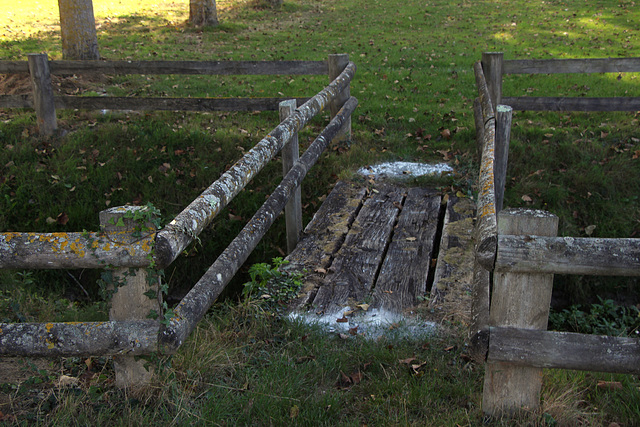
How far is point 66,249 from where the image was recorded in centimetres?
239

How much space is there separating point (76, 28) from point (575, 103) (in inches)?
369

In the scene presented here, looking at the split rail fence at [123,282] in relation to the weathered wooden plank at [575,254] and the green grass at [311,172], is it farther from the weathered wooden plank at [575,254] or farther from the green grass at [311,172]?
the weathered wooden plank at [575,254]

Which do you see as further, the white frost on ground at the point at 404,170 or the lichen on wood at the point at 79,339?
the white frost on ground at the point at 404,170

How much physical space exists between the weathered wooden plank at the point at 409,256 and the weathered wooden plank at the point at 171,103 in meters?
2.68

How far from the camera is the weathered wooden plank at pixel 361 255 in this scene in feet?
13.6

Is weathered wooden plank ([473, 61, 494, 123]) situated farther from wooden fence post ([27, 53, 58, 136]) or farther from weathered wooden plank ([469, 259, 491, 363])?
wooden fence post ([27, 53, 58, 136])

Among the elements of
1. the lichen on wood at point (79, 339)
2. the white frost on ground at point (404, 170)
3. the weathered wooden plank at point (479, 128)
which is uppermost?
the weathered wooden plank at point (479, 128)

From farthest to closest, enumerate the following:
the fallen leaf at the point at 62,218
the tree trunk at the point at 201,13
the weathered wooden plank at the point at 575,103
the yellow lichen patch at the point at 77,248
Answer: the tree trunk at the point at 201,13 → the weathered wooden plank at the point at 575,103 → the fallen leaf at the point at 62,218 → the yellow lichen patch at the point at 77,248

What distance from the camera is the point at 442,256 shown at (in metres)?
4.80

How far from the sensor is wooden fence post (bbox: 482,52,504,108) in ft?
20.8

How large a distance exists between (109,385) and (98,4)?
20.2 meters

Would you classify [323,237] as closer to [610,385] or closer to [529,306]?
[610,385]

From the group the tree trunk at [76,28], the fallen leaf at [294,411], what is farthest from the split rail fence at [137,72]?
the fallen leaf at [294,411]

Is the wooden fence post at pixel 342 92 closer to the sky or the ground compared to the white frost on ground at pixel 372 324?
closer to the sky
